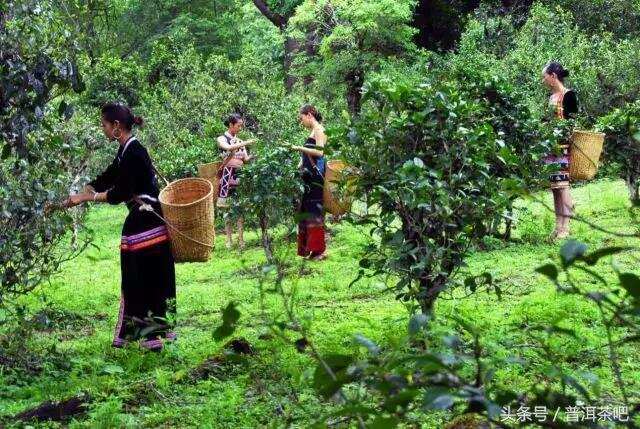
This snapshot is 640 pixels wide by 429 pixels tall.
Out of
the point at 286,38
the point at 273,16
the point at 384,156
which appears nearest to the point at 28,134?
the point at 384,156

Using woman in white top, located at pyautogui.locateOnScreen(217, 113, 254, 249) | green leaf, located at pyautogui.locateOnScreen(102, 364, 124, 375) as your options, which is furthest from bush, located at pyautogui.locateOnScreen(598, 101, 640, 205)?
green leaf, located at pyautogui.locateOnScreen(102, 364, 124, 375)

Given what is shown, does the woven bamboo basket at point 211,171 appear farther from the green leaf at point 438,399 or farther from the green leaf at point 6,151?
the green leaf at point 438,399

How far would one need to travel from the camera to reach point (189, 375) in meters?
5.26

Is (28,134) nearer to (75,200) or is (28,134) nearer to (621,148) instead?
(75,200)

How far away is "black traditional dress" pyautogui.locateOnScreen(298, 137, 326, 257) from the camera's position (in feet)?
29.6

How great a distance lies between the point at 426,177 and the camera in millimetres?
5031

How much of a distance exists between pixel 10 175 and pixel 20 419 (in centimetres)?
162

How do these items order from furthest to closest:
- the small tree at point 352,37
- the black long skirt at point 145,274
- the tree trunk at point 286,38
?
the tree trunk at point 286,38
the small tree at point 352,37
the black long skirt at point 145,274

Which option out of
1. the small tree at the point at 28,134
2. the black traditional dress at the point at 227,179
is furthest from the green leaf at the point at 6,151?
the black traditional dress at the point at 227,179

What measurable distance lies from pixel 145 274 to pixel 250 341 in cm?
81

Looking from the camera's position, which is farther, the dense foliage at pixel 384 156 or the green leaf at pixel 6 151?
the green leaf at pixel 6 151

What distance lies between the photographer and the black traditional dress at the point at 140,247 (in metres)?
5.80

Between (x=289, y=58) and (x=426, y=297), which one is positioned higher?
(x=426, y=297)

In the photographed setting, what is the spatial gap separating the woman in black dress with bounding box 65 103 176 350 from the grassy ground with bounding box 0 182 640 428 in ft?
0.87
